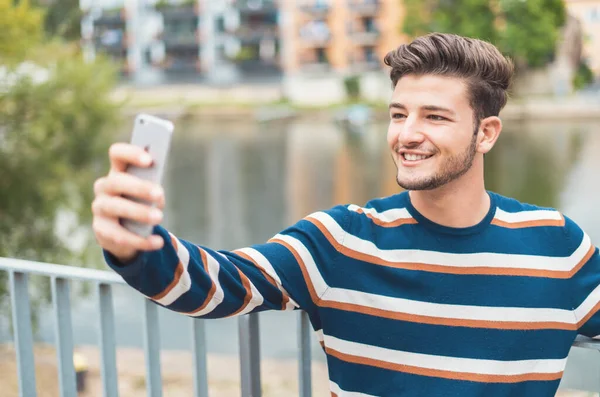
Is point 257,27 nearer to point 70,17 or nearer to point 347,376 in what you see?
point 70,17

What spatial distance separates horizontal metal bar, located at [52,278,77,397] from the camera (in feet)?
4.56

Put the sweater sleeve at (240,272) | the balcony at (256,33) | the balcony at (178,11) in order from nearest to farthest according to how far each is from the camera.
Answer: the sweater sleeve at (240,272)
the balcony at (256,33)
the balcony at (178,11)

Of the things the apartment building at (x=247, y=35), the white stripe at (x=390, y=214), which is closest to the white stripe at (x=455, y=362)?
the white stripe at (x=390, y=214)

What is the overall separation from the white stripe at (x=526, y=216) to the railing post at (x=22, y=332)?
0.95 meters

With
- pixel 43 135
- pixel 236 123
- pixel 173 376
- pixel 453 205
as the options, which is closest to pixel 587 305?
pixel 453 205

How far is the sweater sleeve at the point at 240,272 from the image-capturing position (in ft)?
2.97

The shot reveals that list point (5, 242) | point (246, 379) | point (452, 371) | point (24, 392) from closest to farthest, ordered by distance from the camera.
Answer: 1. point (452, 371)
2. point (246, 379)
3. point (24, 392)
4. point (5, 242)

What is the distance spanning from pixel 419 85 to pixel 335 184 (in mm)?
17180

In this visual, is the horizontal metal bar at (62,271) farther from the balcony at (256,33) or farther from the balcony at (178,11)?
the balcony at (178,11)

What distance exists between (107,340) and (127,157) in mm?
781

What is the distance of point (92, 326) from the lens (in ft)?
24.2

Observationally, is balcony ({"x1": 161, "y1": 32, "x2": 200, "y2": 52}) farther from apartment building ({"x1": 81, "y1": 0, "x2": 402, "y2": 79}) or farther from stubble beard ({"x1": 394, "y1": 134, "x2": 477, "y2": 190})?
stubble beard ({"x1": 394, "y1": 134, "x2": 477, "y2": 190})

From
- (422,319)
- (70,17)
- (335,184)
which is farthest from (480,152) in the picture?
(335,184)

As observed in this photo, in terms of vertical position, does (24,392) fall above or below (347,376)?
below
